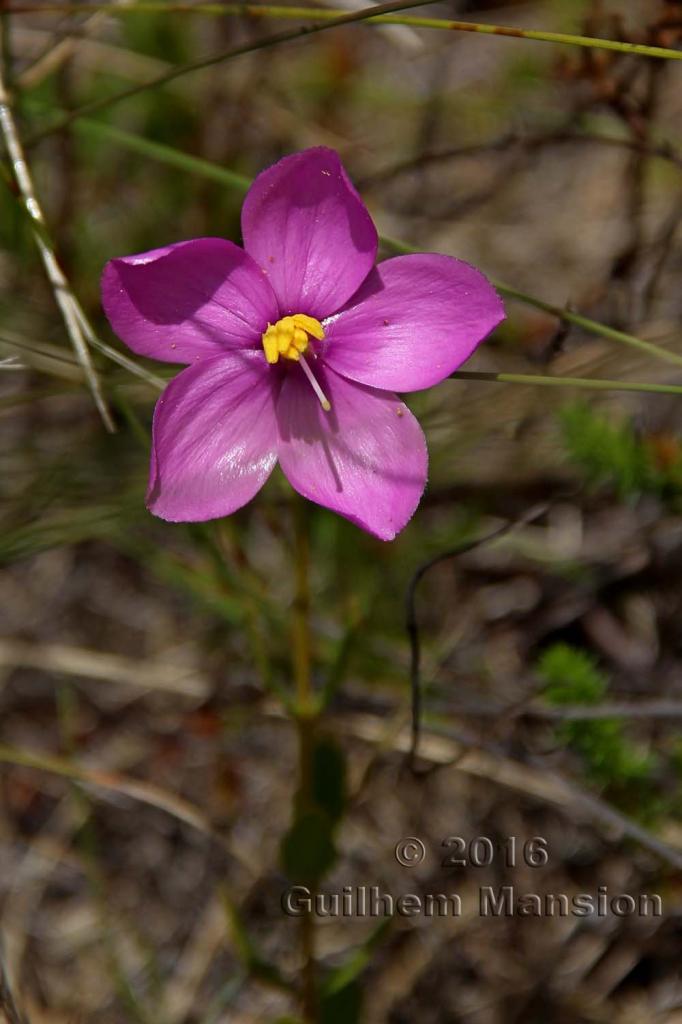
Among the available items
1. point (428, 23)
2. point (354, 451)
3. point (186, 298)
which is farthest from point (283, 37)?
point (354, 451)

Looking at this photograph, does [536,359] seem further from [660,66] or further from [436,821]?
[436,821]

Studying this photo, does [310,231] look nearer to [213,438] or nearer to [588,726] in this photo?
[213,438]

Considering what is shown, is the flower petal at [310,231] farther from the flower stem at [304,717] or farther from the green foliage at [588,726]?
the green foliage at [588,726]

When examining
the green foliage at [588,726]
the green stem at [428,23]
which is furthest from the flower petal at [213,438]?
the green foliage at [588,726]

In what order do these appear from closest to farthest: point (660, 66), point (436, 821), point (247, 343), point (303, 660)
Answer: point (247, 343) < point (303, 660) < point (660, 66) < point (436, 821)

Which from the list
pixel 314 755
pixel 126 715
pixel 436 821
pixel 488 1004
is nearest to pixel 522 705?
pixel 314 755

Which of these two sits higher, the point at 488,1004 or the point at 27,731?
the point at 27,731

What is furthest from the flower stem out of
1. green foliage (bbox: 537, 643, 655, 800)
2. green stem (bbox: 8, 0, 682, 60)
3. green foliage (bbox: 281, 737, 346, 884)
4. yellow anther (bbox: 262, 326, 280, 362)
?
green stem (bbox: 8, 0, 682, 60)
